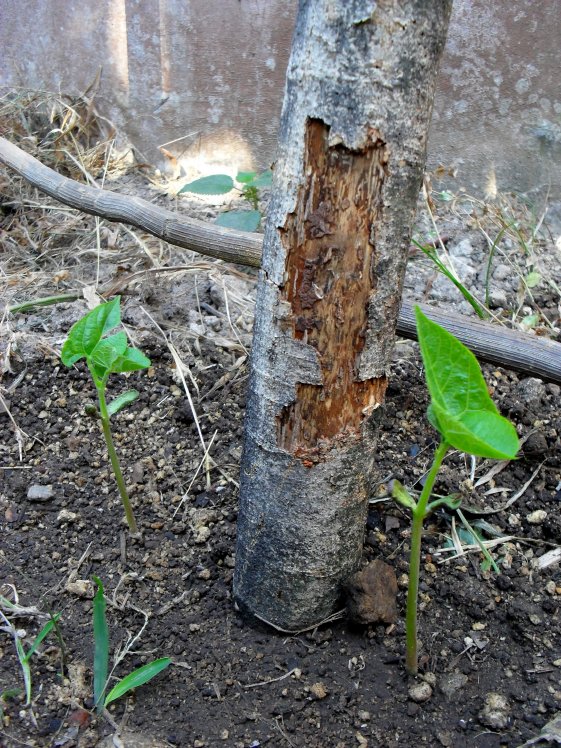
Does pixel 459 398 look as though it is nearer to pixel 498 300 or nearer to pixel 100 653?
pixel 100 653

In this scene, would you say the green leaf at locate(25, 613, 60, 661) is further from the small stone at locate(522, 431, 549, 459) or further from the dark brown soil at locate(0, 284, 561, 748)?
the small stone at locate(522, 431, 549, 459)

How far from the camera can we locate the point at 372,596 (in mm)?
1174

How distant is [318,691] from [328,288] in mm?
634

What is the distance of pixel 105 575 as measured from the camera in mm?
1324

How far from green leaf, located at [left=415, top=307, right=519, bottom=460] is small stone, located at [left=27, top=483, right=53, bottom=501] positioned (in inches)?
36.0

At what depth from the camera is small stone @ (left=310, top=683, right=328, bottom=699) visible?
111 centimetres

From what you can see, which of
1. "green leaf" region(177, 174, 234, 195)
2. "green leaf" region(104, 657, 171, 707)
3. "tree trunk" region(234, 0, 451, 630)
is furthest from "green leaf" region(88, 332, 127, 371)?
"green leaf" region(177, 174, 234, 195)

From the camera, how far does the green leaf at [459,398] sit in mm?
850

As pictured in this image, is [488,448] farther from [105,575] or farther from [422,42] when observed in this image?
[105,575]

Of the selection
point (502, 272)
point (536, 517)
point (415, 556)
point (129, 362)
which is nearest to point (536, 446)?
point (536, 517)

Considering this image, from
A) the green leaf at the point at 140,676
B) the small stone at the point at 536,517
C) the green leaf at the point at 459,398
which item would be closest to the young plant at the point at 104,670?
the green leaf at the point at 140,676

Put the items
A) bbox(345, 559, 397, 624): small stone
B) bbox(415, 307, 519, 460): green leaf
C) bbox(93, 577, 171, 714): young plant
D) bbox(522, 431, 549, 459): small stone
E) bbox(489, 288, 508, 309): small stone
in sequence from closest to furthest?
bbox(415, 307, 519, 460): green leaf, bbox(93, 577, 171, 714): young plant, bbox(345, 559, 397, 624): small stone, bbox(522, 431, 549, 459): small stone, bbox(489, 288, 508, 309): small stone

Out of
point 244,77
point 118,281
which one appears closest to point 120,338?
point 118,281

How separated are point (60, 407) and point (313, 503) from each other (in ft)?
2.77
